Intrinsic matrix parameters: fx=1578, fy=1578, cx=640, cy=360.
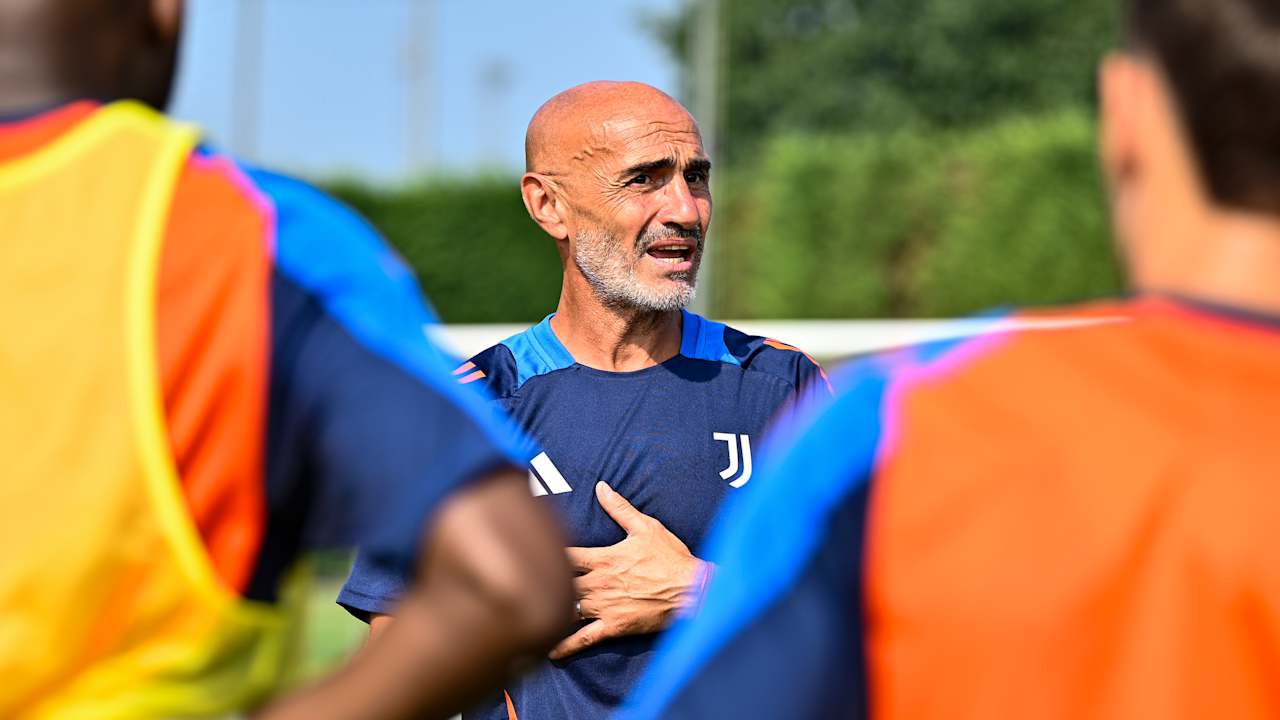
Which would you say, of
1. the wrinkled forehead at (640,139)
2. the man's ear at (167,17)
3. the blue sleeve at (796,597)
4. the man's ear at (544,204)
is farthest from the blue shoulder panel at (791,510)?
the man's ear at (544,204)

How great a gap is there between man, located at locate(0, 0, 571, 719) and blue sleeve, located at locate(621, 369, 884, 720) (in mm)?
149

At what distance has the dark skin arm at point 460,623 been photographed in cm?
149

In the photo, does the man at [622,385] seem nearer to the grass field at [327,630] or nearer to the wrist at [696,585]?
the wrist at [696,585]

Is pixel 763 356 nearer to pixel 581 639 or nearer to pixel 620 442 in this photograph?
pixel 620 442

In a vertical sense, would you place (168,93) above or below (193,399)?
above

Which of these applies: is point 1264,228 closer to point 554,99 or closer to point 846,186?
point 554,99

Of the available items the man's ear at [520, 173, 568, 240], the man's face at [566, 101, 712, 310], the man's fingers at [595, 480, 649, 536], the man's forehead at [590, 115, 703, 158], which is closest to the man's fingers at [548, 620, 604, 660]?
the man's fingers at [595, 480, 649, 536]

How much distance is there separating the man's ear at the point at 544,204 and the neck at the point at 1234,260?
2.89 metres

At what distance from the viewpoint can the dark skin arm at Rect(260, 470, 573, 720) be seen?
1491 millimetres

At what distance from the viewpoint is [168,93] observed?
178cm

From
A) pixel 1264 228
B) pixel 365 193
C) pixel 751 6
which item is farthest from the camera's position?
pixel 751 6

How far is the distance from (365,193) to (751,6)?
2367 centimetres

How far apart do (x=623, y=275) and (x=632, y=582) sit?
0.88 metres

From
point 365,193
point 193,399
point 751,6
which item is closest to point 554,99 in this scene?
point 193,399
